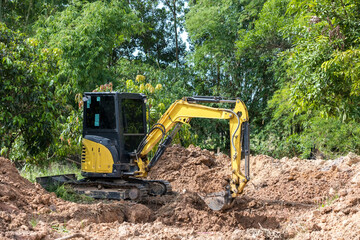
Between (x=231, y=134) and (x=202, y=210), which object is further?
(x=202, y=210)

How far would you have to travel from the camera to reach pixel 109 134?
8.74 meters

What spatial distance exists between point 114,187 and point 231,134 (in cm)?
273

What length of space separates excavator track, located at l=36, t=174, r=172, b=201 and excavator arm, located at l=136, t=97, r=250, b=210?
30 centimetres

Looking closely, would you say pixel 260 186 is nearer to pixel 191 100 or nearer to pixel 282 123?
pixel 191 100

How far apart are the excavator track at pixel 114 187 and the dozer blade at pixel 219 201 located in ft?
5.05

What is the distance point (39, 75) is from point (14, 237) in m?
4.99

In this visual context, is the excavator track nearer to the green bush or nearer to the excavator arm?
the excavator arm

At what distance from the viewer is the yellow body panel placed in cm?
873

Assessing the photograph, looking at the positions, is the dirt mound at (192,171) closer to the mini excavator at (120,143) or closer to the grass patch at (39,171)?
the mini excavator at (120,143)

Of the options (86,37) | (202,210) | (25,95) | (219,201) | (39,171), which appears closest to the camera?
(219,201)

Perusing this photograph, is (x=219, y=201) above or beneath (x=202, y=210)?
above

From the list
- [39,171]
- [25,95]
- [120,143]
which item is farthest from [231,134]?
[39,171]

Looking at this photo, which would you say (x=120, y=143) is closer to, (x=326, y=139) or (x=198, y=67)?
(x=326, y=139)

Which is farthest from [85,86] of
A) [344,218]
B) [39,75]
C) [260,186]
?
[344,218]
